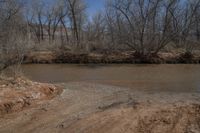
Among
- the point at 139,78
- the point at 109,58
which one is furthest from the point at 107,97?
the point at 109,58

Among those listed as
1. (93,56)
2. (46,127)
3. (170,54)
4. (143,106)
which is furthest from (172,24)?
(46,127)

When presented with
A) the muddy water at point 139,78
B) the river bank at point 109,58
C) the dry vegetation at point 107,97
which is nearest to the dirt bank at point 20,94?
the dry vegetation at point 107,97

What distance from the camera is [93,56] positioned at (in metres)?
28.8

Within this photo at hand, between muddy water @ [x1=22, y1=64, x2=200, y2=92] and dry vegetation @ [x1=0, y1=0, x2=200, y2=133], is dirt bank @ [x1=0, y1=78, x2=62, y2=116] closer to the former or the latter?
dry vegetation @ [x1=0, y1=0, x2=200, y2=133]

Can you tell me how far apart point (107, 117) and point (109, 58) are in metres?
20.8

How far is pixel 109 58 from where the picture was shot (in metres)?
28.2

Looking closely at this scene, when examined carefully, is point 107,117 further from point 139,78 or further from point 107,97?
point 139,78

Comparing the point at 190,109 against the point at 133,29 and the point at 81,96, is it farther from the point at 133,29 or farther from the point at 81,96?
the point at 133,29

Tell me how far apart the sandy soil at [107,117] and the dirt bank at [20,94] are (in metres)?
0.35

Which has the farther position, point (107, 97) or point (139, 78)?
point (139, 78)

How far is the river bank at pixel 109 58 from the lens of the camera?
26.8 m

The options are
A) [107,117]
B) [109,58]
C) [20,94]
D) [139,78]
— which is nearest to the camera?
[107,117]

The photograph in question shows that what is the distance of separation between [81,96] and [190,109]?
3.82 metres

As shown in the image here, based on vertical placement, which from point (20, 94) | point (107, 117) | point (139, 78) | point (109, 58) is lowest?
point (107, 117)
